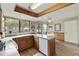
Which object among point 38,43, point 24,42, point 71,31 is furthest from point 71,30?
point 24,42

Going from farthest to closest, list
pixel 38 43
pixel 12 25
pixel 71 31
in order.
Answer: pixel 71 31, pixel 38 43, pixel 12 25

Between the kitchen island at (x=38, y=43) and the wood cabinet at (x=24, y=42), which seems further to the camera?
the wood cabinet at (x=24, y=42)

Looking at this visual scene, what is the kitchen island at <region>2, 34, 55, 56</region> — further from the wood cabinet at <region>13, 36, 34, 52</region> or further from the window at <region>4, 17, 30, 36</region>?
the window at <region>4, 17, 30, 36</region>

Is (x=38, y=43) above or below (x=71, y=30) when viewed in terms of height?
below

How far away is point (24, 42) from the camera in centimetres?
282

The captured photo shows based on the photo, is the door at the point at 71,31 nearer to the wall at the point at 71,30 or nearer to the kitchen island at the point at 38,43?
the wall at the point at 71,30

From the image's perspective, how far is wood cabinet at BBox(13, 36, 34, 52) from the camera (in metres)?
2.55

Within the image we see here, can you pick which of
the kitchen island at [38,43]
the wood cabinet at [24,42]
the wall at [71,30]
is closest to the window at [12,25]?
the kitchen island at [38,43]

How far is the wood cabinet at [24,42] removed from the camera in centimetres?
255

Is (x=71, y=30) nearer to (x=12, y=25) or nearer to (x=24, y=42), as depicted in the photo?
(x=24, y=42)

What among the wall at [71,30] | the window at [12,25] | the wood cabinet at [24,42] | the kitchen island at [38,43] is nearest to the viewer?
the window at [12,25]

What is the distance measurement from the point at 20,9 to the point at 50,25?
3.94 m

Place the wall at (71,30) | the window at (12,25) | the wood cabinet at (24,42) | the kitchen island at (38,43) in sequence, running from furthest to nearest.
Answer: the wall at (71,30), the wood cabinet at (24,42), the kitchen island at (38,43), the window at (12,25)

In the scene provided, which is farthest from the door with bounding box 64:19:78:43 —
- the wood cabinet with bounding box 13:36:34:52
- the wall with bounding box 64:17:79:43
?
the wood cabinet with bounding box 13:36:34:52
